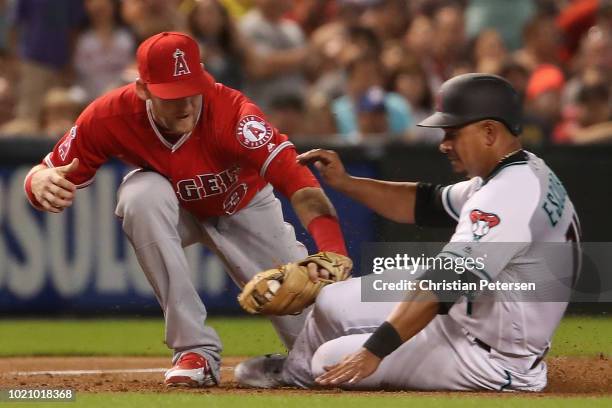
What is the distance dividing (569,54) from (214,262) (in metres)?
5.30

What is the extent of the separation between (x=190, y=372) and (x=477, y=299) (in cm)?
134

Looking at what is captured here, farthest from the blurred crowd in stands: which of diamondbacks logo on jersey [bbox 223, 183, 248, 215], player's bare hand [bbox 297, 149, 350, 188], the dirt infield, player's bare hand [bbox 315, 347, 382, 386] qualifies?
player's bare hand [bbox 315, 347, 382, 386]

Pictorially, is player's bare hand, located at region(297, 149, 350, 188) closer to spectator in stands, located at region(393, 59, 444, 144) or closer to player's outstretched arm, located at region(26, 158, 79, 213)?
player's outstretched arm, located at region(26, 158, 79, 213)

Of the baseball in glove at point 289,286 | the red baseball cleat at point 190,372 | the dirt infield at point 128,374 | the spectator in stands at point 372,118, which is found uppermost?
the spectator in stands at point 372,118

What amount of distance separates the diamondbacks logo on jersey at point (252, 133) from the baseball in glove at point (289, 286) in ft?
1.94

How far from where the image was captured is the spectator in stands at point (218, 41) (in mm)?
10336

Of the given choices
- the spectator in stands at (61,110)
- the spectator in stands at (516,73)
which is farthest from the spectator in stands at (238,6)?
the spectator in stands at (516,73)

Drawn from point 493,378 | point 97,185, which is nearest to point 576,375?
point 493,378

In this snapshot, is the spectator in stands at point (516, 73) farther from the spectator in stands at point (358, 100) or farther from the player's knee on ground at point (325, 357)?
the player's knee on ground at point (325, 357)

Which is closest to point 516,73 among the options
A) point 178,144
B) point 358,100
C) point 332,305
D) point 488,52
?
point 488,52

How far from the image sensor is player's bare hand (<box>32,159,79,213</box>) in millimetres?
5586

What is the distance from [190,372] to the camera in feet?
18.5

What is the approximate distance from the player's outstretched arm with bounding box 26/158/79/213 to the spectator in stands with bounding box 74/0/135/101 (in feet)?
16.0

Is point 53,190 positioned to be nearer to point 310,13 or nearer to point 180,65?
point 180,65
